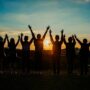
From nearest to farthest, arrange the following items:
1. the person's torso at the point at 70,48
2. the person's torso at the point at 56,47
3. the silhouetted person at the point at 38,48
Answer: the person's torso at the point at 56,47, the silhouetted person at the point at 38,48, the person's torso at the point at 70,48

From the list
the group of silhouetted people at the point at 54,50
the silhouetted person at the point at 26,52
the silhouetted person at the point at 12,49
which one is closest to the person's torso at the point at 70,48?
the group of silhouetted people at the point at 54,50

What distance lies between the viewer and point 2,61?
2314cm

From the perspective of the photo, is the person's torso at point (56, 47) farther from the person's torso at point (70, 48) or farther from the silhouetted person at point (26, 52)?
the silhouetted person at point (26, 52)

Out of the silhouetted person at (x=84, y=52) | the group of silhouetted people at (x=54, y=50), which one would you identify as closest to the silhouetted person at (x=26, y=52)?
the group of silhouetted people at (x=54, y=50)

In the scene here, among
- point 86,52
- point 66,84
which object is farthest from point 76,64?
point 66,84

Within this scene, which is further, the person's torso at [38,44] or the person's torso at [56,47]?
the person's torso at [38,44]

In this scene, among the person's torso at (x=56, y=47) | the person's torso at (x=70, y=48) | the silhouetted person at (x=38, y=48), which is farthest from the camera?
the person's torso at (x=70, y=48)

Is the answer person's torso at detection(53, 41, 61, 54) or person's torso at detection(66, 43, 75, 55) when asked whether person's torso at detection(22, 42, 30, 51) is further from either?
person's torso at detection(66, 43, 75, 55)

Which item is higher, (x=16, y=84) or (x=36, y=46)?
(x=36, y=46)

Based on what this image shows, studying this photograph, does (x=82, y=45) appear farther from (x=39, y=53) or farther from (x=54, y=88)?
(x=54, y=88)

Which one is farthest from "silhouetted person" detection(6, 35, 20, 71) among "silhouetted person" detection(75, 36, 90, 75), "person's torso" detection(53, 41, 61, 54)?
"silhouetted person" detection(75, 36, 90, 75)

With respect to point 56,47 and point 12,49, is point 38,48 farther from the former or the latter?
point 12,49

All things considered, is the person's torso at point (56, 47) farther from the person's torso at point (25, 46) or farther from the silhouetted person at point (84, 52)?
the person's torso at point (25, 46)

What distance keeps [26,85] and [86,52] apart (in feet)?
24.1
